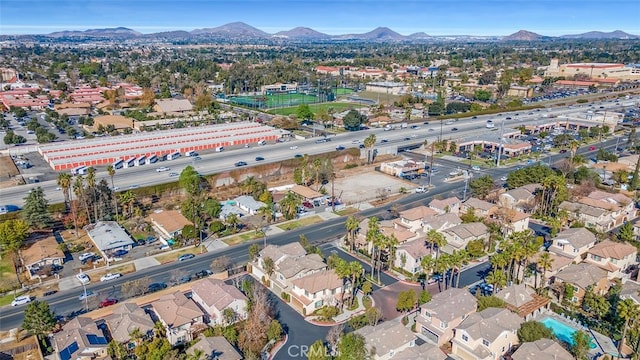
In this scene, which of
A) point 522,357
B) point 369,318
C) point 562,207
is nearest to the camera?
point 522,357

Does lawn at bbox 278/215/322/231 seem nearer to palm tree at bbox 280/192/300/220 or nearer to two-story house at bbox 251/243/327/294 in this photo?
palm tree at bbox 280/192/300/220

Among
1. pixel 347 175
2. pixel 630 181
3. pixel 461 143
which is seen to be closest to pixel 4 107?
pixel 347 175

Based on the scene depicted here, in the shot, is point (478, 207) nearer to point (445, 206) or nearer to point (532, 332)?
point (445, 206)

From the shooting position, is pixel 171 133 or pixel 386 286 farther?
pixel 171 133

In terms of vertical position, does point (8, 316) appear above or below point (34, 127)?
below

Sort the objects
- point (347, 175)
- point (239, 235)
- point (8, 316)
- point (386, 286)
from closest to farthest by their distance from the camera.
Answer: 1. point (8, 316)
2. point (386, 286)
3. point (239, 235)
4. point (347, 175)

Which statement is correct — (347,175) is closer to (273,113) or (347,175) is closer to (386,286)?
(386,286)
